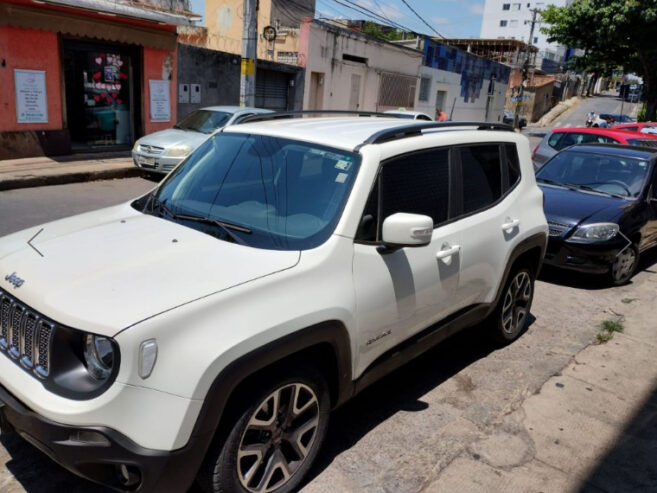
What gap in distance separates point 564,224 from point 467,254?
3.38 metres

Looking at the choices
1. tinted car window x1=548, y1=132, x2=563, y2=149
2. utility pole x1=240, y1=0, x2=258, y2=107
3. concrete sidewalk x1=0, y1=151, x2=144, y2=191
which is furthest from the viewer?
utility pole x1=240, y1=0, x2=258, y2=107

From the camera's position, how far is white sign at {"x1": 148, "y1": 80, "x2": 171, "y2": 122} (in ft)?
49.6

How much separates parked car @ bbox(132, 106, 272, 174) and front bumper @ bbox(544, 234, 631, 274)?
6.56 meters

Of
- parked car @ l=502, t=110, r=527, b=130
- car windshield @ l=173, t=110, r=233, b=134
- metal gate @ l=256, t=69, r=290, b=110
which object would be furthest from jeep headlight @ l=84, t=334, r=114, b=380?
parked car @ l=502, t=110, r=527, b=130

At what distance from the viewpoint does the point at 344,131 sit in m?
3.40

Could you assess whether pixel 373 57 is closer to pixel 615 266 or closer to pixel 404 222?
pixel 615 266

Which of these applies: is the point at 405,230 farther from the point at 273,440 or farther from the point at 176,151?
the point at 176,151

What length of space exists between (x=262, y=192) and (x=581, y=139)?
10.3 metres

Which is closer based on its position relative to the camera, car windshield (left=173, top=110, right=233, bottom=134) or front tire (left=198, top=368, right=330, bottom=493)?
front tire (left=198, top=368, right=330, bottom=493)

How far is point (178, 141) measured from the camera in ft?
37.3

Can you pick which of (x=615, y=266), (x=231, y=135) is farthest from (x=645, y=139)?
(x=231, y=135)

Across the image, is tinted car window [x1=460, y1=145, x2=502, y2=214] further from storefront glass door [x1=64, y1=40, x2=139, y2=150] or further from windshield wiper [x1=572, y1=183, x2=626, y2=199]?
storefront glass door [x1=64, y1=40, x2=139, y2=150]

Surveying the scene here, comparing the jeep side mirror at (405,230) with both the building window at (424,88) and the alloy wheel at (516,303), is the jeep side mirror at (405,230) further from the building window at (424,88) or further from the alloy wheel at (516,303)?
the building window at (424,88)

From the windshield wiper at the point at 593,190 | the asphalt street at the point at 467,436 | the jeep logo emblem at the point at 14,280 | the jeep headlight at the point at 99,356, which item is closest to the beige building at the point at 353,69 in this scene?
the windshield wiper at the point at 593,190
